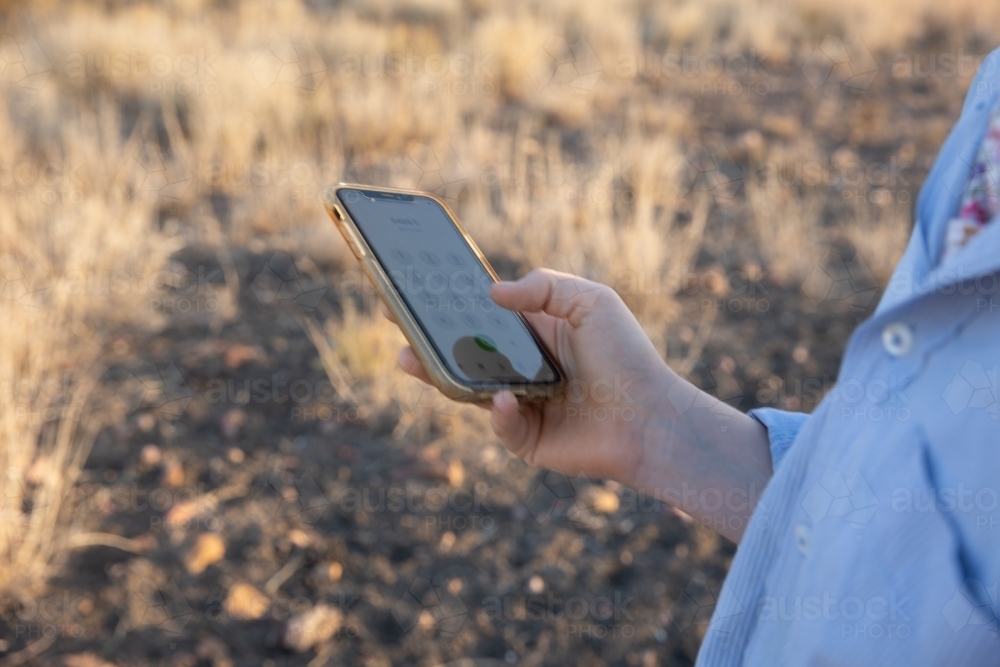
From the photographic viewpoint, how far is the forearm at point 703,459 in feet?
3.65

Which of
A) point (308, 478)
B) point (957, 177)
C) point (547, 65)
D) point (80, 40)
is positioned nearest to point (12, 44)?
point (80, 40)

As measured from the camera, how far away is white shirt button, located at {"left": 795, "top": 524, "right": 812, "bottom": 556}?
Answer: 68cm

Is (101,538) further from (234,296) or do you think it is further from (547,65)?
(547,65)

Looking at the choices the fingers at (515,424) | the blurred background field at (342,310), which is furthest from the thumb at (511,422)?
the blurred background field at (342,310)

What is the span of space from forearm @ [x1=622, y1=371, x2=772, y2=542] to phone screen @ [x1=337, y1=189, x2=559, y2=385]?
20cm

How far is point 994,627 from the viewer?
60cm

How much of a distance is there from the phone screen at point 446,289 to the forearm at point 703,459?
199mm

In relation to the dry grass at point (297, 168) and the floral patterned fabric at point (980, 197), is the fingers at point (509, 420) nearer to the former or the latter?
the floral patterned fabric at point (980, 197)

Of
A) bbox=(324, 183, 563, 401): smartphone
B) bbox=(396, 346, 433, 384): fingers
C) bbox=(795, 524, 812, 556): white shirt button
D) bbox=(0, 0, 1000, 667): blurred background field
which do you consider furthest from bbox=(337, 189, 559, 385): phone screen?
bbox=(0, 0, 1000, 667): blurred background field

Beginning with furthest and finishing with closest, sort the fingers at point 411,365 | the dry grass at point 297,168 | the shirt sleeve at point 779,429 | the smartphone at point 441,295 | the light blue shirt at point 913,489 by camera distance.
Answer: the dry grass at point 297,168, the fingers at point 411,365, the smartphone at point 441,295, the shirt sleeve at point 779,429, the light blue shirt at point 913,489

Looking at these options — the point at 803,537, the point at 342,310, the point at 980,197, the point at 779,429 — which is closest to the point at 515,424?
the point at 779,429

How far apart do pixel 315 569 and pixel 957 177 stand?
1562 millimetres

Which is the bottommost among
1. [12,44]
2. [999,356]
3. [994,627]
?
[12,44]

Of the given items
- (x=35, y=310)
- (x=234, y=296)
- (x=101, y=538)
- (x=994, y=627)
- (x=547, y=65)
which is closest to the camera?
(x=994, y=627)
